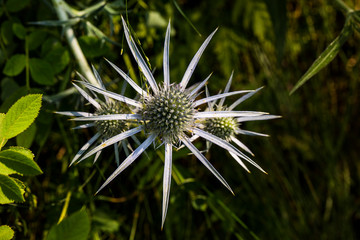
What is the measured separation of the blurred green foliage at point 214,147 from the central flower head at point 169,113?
1.52 ft

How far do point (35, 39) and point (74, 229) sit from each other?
4.78 feet

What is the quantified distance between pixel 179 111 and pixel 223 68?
1591mm

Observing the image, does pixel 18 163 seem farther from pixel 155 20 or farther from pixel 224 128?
pixel 155 20

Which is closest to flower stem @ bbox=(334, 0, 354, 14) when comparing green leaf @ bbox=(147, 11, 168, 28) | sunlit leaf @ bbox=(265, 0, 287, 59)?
sunlit leaf @ bbox=(265, 0, 287, 59)

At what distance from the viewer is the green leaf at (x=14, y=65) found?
5.63 feet

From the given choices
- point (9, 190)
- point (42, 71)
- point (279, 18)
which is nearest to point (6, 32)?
point (42, 71)

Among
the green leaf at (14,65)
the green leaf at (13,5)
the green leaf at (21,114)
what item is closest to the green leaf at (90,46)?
the green leaf at (14,65)

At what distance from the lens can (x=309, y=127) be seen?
10.3ft

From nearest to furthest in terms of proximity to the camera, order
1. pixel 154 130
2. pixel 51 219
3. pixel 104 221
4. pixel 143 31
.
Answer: pixel 154 130 < pixel 51 219 < pixel 104 221 < pixel 143 31

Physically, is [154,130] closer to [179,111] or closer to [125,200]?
[179,111]

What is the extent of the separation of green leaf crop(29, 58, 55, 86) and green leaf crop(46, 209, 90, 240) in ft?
3.66

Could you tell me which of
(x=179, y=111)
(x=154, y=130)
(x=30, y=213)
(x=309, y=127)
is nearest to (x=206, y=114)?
(x=179, y=111)

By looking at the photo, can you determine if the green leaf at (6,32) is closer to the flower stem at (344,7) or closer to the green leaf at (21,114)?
the green leaf at (21,114)

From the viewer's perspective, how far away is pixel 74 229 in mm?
824
